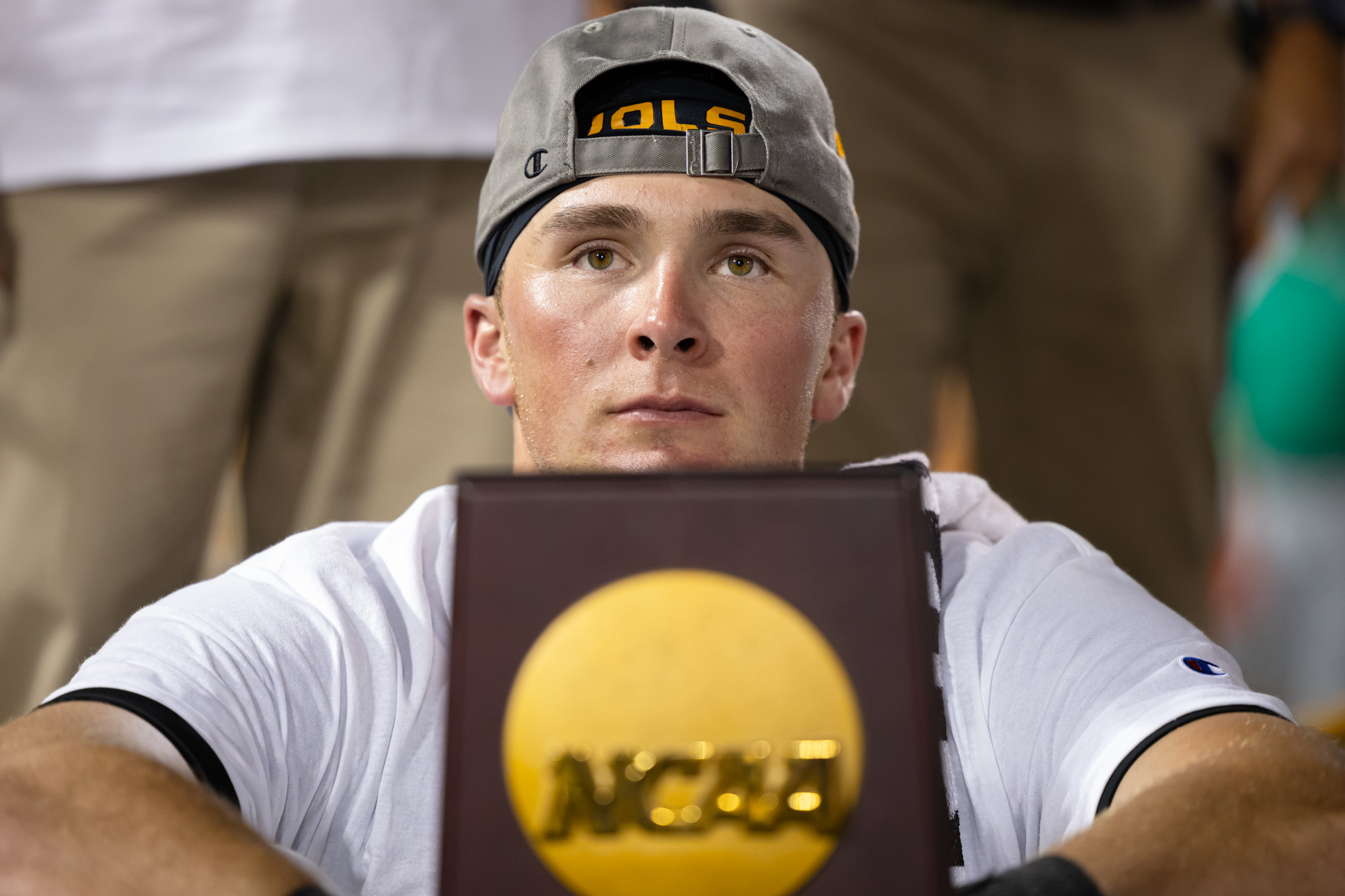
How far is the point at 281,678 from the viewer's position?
919 millimetres

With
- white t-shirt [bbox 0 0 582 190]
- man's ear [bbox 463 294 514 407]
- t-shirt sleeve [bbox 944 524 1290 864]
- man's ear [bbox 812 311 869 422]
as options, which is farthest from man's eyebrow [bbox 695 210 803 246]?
white t-shirt [bbox 0 0 582 190]

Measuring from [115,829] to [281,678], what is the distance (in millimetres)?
228

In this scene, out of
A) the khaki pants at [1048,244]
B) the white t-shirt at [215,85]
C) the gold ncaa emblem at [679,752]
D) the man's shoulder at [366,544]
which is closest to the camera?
the gold ncaa emblem at [679,752]

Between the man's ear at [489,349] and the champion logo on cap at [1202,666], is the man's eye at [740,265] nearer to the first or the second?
the man's ear at [489,349]

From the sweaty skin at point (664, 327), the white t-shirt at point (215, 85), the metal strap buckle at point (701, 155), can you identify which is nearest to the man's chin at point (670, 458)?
the sweaty skin at point (664, 327)

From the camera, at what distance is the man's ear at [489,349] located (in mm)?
1306

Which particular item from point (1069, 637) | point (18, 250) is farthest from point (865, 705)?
point (18, 250)

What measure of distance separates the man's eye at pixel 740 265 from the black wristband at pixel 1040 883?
26.0 inches

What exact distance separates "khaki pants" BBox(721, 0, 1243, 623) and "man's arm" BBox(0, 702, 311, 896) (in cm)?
120

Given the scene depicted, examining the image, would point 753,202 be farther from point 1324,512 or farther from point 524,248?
point 1324,512

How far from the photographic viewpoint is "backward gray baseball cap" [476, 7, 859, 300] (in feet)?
3.83

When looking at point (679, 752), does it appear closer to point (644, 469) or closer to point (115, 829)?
point (115, 829)

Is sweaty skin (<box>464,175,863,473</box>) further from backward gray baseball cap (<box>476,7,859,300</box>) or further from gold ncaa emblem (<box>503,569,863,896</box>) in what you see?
gold ncaa emblem (<box>503,569,863,896</box>)

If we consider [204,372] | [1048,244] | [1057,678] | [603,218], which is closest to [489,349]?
[603,218]
